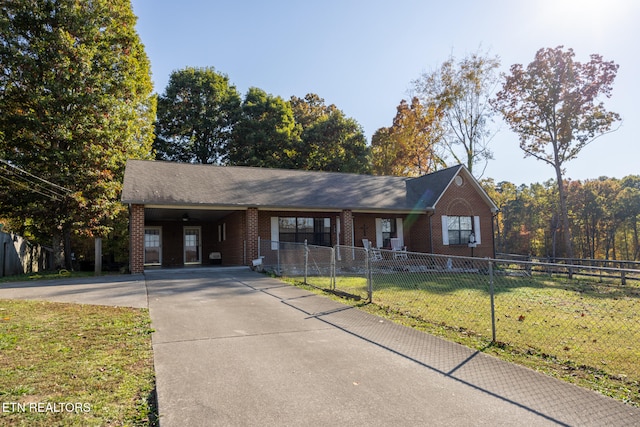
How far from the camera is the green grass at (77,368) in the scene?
3.41 metres

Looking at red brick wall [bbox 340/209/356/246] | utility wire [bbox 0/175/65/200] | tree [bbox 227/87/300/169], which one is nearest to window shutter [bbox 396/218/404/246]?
red brick wall [bbox 340/209/356/246]

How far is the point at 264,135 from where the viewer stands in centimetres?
3481

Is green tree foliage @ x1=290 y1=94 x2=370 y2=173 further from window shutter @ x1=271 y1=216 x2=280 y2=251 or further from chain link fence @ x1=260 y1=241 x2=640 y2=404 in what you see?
chain link fence @ x1=260 y1=241 x2=640 y2=404

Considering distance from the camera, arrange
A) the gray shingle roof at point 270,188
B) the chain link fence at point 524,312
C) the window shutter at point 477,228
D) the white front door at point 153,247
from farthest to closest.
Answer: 1. the white front door at point 153,247
2. the window shutter at point 477,228
3. the gray shingle roof at point 270,188
4. the chain link fence at point 524,312

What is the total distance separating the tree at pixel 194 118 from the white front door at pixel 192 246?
15.1 metres

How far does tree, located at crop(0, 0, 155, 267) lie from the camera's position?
18.0 metres

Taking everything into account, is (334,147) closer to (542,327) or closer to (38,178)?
(38,178)

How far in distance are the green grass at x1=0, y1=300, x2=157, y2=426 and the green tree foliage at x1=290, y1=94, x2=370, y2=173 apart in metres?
29.7

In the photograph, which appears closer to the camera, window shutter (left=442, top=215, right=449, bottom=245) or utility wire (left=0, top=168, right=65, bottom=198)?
utility wire (left=0, top=168, right=65, bottom=198)

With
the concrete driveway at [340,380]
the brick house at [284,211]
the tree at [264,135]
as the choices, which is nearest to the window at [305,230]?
the brick house at [284,211]

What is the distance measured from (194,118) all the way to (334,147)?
41.3ft

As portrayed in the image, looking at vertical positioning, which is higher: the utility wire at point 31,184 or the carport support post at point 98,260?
the utility wire at point 31,184

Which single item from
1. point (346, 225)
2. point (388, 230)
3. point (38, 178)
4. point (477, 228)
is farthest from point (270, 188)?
point (477, 228)

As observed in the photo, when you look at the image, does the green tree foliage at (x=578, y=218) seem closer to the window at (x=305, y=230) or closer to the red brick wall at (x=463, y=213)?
the red brick wall at (x=463, y=213)
